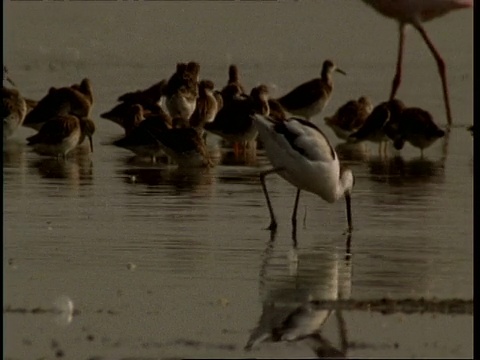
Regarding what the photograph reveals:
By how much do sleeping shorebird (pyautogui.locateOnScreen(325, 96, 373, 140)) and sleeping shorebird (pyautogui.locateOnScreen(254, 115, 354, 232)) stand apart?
8053 mm

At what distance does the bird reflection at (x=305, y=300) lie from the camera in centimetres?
845

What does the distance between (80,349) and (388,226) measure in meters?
5.12

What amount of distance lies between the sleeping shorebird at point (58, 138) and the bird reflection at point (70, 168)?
0.12 metres

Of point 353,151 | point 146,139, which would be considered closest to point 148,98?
point 353,151

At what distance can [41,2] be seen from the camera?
168 ft

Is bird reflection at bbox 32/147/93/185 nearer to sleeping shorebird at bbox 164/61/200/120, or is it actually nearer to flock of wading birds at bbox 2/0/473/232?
flock of wading birds at bbox 2/0/473/232

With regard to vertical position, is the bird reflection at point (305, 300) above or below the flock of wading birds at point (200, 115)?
below

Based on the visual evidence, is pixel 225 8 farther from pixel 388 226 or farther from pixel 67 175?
pixel 388 226

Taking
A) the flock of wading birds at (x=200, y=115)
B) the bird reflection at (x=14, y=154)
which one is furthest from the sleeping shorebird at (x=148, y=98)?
the bird reflection at (x=14, y=154)

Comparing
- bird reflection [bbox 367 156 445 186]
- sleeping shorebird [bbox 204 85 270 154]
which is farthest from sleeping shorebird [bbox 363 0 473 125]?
bird reflection [bbox 367 156 445 186]

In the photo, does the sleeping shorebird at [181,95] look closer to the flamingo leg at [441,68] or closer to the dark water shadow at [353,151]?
Result: the dark water shadow at [353,151]

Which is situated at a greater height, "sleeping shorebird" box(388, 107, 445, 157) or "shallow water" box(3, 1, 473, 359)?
"sleeping shorebird" box(388, 107, 445, 157)

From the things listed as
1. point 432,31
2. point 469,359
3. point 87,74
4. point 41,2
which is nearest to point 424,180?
point 469,359

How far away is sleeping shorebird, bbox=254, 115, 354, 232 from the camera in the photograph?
1293cm
